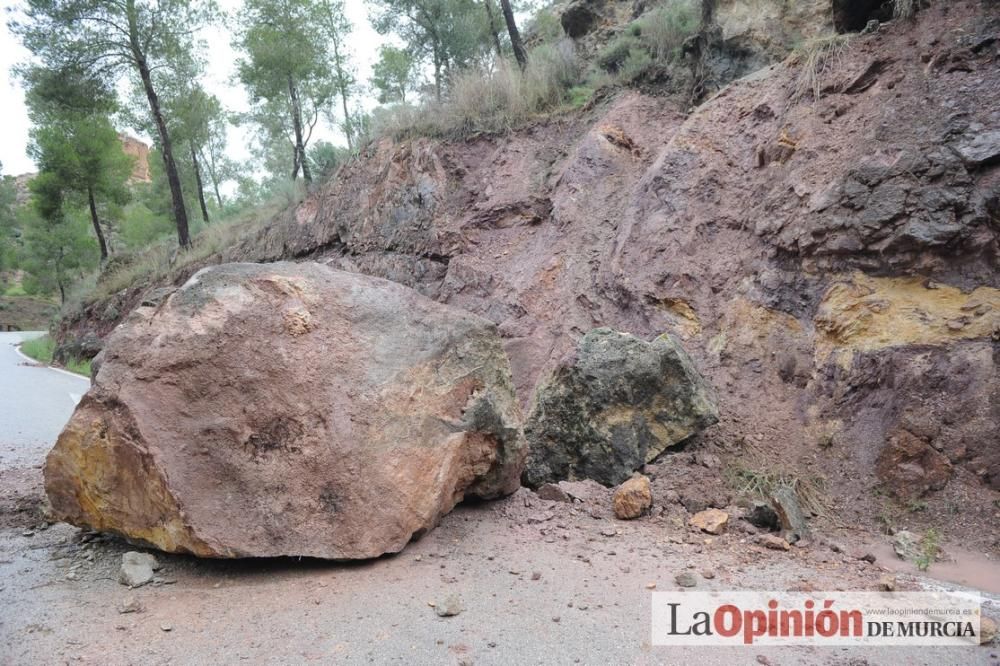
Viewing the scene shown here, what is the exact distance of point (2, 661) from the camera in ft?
7.63

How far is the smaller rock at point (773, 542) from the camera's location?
3406mm

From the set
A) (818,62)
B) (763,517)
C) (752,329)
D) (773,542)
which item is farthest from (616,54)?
(773,542)

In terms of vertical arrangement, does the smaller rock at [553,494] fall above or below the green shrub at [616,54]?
below

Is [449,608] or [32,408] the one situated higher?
[32,408]

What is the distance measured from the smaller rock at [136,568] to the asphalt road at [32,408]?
8.76ft

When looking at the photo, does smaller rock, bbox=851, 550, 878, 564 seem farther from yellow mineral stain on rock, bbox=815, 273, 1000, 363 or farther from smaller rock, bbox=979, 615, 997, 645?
yellow mineral stain on rock, bbox=815, 273, 1000, 363

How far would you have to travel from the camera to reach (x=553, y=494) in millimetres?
4055

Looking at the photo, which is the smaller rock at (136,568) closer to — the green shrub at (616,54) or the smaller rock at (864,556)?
the smaller rock at (864,556)

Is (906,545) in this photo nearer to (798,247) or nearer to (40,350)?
(798,247)

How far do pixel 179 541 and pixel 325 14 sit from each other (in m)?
20.1

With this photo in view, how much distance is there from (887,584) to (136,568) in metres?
3.63

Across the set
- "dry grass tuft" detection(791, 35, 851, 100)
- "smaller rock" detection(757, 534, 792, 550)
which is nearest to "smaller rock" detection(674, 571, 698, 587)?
"smaller rock" detection(757, 534, 792, 550)

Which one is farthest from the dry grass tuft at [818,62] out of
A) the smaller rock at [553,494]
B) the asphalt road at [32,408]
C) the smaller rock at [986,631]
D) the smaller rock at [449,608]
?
→ the asphalt road at [32,408]

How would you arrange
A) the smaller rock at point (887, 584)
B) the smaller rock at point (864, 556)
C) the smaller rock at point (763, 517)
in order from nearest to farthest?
the smaller rock at point (887, 584)
the smaller rock at point (864, 556)
the smaller rock at point (763, 517)
